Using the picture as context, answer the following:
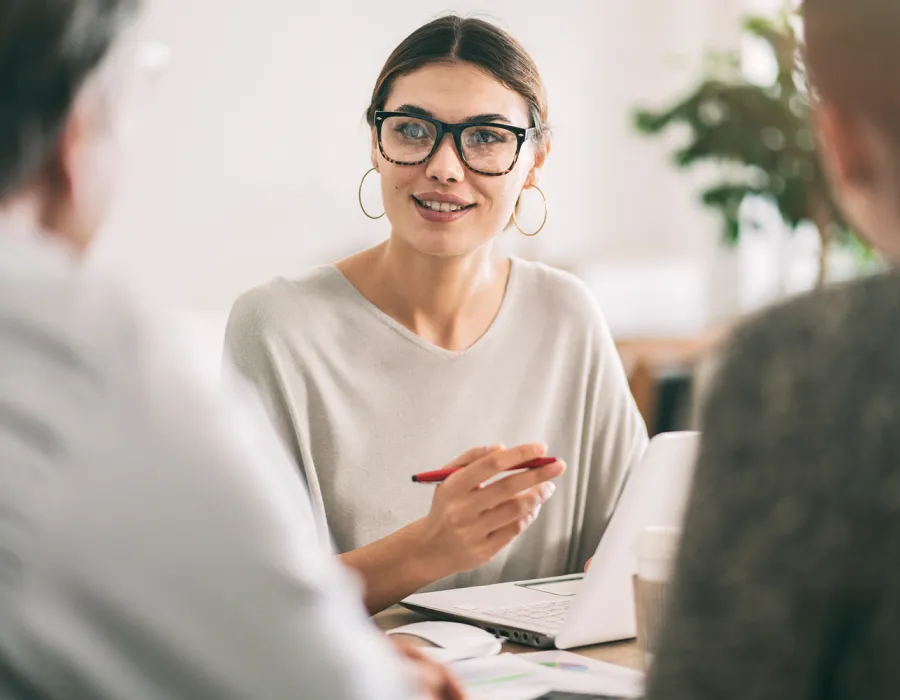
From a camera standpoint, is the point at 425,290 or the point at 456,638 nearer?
the point at 456,638

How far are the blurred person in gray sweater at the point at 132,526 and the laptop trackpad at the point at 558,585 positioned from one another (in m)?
0.90

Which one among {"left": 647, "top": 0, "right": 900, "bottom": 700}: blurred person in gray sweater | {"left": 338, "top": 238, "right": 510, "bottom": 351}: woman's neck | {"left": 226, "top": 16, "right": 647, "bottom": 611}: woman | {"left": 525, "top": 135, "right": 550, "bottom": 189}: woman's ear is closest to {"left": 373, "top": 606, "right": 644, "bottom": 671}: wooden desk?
{"left": 226, "top": 16, "right": 647, "bottom": 611}: woman

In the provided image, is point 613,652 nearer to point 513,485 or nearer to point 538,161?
point 513,485

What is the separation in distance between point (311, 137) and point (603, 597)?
315cm

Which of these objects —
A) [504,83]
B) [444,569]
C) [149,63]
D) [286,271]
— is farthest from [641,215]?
[149,63]

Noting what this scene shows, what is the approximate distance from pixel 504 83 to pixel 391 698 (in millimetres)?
1363

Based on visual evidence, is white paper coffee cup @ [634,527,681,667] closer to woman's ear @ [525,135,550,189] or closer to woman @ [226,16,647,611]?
woman @ [226,16,647,611]

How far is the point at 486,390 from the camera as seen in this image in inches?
77.8

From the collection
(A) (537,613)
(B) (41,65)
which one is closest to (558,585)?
(A) (537,613)

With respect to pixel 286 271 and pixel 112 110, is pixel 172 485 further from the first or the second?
pixel 286 271

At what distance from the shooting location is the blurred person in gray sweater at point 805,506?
A: 0.67m

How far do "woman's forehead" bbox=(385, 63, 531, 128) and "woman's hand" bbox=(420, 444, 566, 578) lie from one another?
68 centimetres

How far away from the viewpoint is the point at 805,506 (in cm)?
68

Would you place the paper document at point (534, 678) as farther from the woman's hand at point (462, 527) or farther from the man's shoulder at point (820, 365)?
the man's shoulder at point (820, 365)
